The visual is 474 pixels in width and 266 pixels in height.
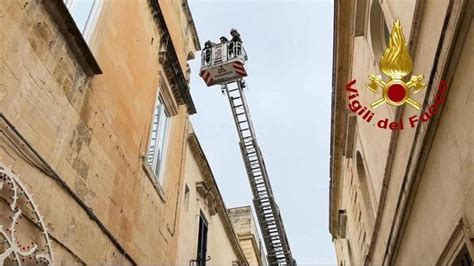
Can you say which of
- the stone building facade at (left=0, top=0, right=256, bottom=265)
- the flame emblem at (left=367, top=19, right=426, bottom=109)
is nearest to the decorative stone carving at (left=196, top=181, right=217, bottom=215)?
the stone building facade at (left=0, top=0, right=256, bottom=265)

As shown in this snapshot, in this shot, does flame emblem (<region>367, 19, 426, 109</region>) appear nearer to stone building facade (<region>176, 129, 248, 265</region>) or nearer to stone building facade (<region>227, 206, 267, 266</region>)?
stone building facade (<region>176, 129, 248, 265</region>)

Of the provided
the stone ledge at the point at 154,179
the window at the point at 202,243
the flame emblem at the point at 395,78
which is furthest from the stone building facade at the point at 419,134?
the window at the point at 202,243

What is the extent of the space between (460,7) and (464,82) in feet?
2.54

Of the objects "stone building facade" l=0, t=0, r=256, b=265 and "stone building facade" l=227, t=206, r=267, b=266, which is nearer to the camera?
"stone building facade" l=0, t=0, r=256, b=265

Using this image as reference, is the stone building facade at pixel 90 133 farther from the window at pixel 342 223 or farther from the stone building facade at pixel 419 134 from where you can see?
the window at pixel 342 223

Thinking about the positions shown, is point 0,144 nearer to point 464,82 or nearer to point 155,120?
point 464,82

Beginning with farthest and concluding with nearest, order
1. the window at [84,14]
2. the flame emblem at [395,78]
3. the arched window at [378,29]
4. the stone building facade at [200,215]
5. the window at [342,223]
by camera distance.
Answer: 1. the window at [342,223]
2. the stone building facade at [200,215]
3. the arched window at [378,29]
4. the window at [84,14]
5. the flame emblem at [395,78]

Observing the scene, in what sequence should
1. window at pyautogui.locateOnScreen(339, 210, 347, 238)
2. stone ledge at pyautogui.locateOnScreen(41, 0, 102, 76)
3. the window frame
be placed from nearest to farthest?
stone ledge at pyautogui.locateOnScreen(41, 0, 102, 76)
the window frame
window at pyautogui.locateOnScreen(339, 210, 347, 238)

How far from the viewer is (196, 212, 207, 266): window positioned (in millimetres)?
13055

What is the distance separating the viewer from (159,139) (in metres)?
10.5

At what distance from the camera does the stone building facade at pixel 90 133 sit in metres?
4.99

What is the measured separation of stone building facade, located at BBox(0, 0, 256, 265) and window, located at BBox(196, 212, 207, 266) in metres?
1.77

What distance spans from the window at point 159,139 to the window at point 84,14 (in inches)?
119

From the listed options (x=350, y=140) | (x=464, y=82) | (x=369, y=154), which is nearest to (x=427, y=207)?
(x=464, y=82)
